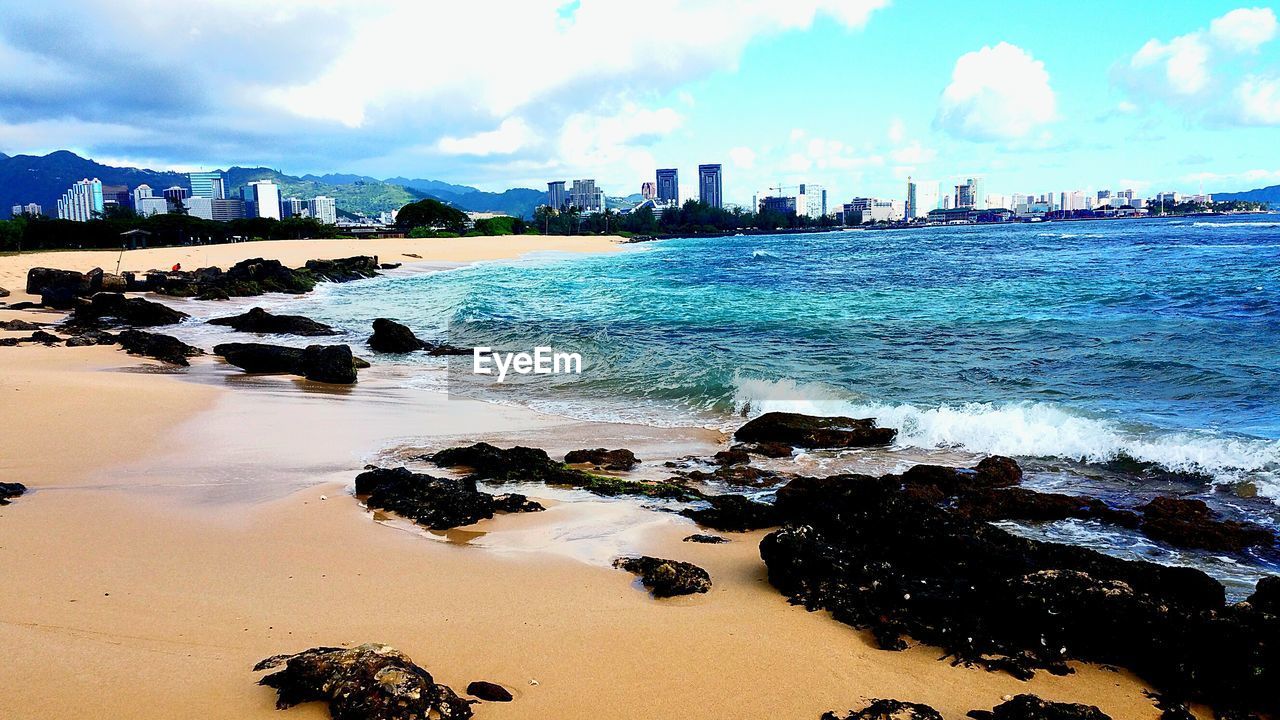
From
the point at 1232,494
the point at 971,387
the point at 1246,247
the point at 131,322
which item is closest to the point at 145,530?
the point at 1232,494

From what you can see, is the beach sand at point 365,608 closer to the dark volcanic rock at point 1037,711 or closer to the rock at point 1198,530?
the dark volcanic rock at point 1037,711

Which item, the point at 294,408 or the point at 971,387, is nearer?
the point at 294,408

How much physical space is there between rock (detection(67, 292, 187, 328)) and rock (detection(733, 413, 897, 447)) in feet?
56.3

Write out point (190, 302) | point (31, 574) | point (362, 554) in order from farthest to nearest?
point (190, 302) → point (362, 554) → point (31, 574)

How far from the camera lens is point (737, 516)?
5.92 metres

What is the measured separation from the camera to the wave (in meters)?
7.70

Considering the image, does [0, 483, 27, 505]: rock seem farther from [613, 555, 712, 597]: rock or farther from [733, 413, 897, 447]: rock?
[733, 413, 897, 447]: rock

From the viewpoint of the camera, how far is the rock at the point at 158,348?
13773 millimetres

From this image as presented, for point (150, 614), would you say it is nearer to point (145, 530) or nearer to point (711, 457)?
point (145, 530)

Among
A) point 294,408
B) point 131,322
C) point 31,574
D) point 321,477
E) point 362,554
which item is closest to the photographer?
point 31,574

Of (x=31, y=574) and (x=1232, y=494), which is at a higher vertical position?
(x=31, y=574)

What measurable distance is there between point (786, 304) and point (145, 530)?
23096 millimetres

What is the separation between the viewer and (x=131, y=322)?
1953cm

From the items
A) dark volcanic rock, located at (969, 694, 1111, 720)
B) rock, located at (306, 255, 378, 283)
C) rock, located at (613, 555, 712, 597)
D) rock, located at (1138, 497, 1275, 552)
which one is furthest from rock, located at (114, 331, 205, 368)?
rock, located at (306, 255, 378, 283)
